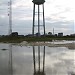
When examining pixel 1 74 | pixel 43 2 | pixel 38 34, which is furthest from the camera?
pixel 38 34

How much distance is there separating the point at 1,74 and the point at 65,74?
4998 millimetres

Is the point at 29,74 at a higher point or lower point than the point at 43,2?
lower

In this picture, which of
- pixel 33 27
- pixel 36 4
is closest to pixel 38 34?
pixel 33 27

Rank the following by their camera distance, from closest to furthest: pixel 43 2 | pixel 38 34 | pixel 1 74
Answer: pixel 1 74 → pixel 43 2 → pixel 38 34

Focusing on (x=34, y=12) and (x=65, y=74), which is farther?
(x=34, y=12)

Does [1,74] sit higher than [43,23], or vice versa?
[43,23]

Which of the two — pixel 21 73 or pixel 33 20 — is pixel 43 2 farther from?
pixel 21 73

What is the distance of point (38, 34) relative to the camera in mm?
116188

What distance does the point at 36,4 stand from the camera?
106688mm

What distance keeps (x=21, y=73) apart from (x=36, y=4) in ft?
295

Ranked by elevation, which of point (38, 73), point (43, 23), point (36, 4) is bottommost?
point (38, 73)

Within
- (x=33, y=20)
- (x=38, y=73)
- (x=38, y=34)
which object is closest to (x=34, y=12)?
(x=33, y=20)

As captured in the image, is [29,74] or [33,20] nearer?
[29,74]

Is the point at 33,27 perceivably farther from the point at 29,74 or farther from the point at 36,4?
the point at 29,74
